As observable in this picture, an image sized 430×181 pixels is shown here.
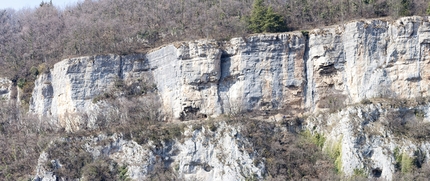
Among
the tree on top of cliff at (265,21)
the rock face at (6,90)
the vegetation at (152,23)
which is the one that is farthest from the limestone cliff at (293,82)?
the rock face at (6,90)

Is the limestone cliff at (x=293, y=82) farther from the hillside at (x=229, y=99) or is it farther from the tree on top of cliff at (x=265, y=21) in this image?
the tree on top of cliff at (x=265, y=21)

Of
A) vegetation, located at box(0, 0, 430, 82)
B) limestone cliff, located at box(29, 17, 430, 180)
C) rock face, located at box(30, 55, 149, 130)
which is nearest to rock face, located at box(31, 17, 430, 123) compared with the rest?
limestone cliff, located at box(29, 17, 430, 180)

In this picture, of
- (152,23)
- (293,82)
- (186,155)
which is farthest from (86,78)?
(293,82)

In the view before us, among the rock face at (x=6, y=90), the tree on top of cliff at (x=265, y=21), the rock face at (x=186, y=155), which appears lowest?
the rock face at (x=186, y=155)

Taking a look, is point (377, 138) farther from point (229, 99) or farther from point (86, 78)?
point (86, 78)

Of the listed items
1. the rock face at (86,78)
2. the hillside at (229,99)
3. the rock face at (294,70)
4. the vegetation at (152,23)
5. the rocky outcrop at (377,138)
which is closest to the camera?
the rocky outcrop at (377,138)

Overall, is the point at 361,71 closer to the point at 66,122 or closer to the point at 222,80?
the point at 222,80

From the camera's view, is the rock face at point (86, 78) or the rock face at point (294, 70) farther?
the rock face at point (86, 78)

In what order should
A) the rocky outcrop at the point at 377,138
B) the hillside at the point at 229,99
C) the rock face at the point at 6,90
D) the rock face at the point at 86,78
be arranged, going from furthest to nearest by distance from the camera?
the rock face at the point at 6,90 < the rock face at the point at 86,78 < the hillside at the point at 229,99 < the rocky outcrop at the point at 377,138
